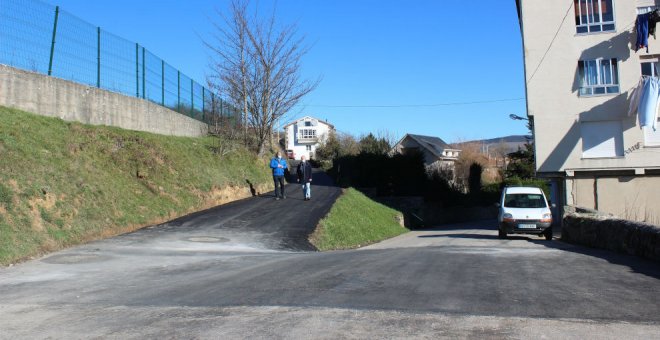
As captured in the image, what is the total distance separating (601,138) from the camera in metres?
27.7

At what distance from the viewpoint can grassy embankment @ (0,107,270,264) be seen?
1112 cm

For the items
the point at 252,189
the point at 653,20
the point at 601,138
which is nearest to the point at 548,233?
the point at 601,138

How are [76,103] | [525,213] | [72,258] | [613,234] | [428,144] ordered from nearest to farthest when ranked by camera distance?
[72,258], [613,234], [76,103], [525,213], [428,144]

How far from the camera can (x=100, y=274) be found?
9062 millimetres

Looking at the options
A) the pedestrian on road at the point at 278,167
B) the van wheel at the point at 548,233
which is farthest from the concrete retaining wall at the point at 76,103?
the van wheel at the point at 548,233

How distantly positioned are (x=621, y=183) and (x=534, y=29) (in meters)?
9.09

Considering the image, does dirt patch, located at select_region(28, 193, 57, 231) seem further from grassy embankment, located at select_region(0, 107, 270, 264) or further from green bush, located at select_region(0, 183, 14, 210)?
green bush, located at select_region(0, 183, 14, 210)

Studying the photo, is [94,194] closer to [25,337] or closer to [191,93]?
[25,337]

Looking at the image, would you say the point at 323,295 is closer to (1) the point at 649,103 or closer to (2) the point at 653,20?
(1) the point at 649,103

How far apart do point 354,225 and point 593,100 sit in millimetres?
15023

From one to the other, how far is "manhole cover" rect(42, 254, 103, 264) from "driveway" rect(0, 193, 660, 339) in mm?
36

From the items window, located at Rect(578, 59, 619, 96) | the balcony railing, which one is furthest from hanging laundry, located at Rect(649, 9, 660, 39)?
the balcony railing

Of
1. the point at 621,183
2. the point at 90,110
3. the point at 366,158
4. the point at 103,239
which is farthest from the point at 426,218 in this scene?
the point at 103,239

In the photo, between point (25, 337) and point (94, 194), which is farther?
point (94, 194)
